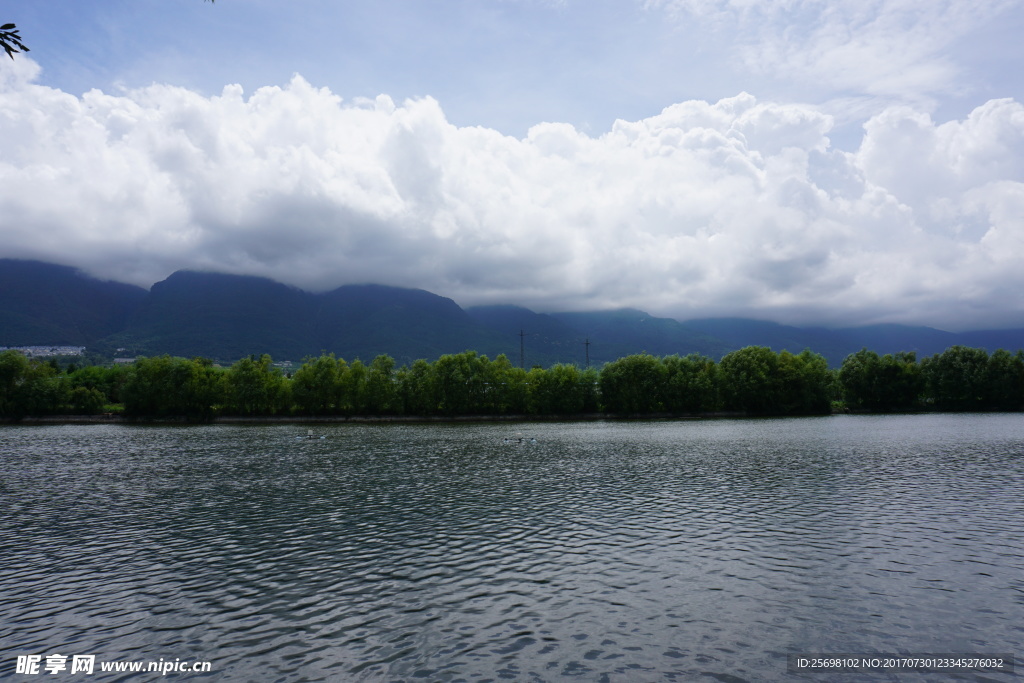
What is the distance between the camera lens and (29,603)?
23.9m

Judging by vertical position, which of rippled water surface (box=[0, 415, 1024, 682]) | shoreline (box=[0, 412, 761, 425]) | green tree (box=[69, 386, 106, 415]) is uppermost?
green tree (box=[69, 386, 106, 415])

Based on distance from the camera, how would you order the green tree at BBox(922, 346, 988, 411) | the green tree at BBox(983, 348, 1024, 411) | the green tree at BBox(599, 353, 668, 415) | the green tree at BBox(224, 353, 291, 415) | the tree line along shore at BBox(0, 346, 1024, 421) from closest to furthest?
the tree line along shore at BBox(0, 346, 1024, 421) < the green tree at BBox(224, 353, 291, 415) < the green tree at BBox(599, 353, 668, 415) < the green tree at BBox(983, 348, 1024, 411) < the green tree at BBox(922, 346, 988, 411)

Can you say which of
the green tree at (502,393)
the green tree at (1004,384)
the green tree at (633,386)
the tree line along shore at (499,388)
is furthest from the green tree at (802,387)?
the green tree at (502,393)

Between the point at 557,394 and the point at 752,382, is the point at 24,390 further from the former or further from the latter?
the point at 752,382

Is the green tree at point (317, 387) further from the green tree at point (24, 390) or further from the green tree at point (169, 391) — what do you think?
the green tree at point (24, 390)

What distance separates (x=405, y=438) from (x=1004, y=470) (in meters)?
87.5

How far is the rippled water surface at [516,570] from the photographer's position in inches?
757

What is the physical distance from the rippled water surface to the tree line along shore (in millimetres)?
115220

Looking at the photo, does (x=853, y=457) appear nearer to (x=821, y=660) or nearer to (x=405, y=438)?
(x=821, y=660)

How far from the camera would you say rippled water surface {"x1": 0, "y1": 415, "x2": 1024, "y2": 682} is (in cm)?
1922

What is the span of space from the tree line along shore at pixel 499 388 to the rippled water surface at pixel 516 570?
378ft

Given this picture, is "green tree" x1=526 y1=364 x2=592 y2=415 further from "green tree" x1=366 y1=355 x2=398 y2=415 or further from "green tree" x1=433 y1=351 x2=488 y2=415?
"green tree" x1=366 y1=355 x2=398 y2=415

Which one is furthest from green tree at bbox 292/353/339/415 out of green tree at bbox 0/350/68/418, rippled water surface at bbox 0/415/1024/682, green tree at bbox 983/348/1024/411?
green tree at bbox 983/348/1024/411

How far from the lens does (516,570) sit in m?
27.5
